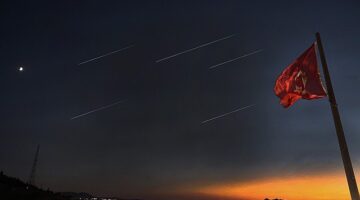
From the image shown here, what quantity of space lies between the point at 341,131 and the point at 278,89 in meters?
5.68

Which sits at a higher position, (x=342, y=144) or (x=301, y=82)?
(x=301, y=82)

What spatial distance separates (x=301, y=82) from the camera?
632 inches

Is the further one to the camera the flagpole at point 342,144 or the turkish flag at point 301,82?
the turkish flag at point 301,82

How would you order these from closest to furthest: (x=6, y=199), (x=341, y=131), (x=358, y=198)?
(x=358, y=198) → (x=341, y=131) → (x=6, y=199)

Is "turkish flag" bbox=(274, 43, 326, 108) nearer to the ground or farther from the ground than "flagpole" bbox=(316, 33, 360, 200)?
farther from the ground

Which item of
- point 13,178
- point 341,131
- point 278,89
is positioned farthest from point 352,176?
point 13,178

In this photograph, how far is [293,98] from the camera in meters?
16.8

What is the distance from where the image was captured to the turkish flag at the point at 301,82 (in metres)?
15.1

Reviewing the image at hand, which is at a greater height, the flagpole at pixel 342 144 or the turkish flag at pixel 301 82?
the turkish flag at pixel 301 82

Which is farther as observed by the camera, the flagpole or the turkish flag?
the turkish flag

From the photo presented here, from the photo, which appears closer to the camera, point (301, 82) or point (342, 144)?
point (342, 144)

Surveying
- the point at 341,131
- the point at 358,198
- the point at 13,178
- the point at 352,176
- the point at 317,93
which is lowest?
the point at 358,198

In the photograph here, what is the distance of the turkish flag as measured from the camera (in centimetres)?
1509

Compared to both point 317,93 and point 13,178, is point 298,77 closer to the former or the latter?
point 317,93
